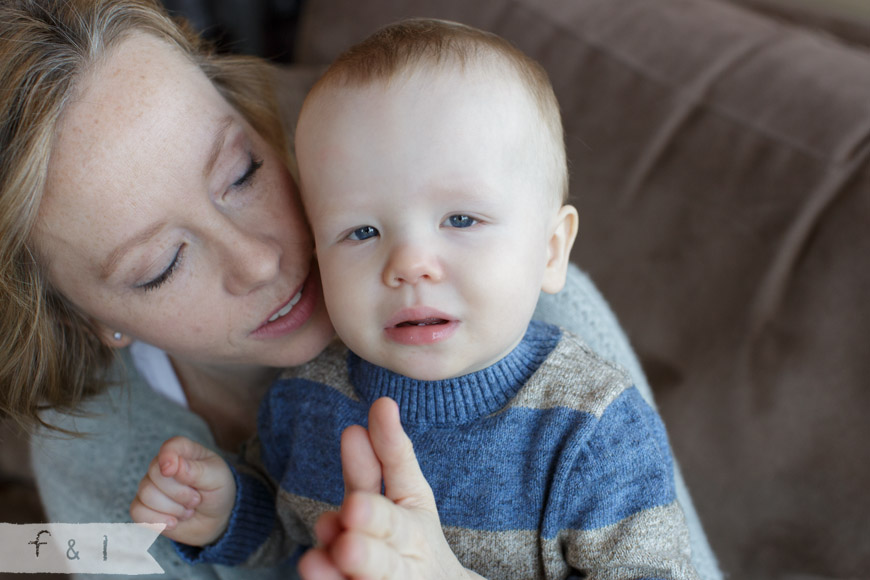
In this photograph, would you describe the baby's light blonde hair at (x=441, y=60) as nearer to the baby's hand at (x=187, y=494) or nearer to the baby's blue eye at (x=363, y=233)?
the baby's blue eye at (x=363, y=233)

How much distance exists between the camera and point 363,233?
791mm

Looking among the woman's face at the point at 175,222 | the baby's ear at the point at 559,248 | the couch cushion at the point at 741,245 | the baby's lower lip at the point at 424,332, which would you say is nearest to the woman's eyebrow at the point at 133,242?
the woman's face at the point at 175,222

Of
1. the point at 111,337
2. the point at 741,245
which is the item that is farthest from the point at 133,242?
the point at 741,245

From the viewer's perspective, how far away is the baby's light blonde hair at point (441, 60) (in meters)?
0.78

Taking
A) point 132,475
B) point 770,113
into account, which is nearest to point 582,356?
point 770,113

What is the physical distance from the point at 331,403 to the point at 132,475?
0.42 meters

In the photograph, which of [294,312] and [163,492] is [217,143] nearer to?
[294,312]

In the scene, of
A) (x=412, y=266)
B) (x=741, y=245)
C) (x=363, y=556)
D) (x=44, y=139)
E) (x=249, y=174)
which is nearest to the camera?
(x=363, y=556)

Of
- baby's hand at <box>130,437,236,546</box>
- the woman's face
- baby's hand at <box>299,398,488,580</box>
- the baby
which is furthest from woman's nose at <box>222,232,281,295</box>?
baby's hand at <box>299,398,488,580</box>

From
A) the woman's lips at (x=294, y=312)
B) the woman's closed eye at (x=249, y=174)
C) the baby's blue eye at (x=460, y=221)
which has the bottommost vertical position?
the woman's lips at (x=294, y=312)

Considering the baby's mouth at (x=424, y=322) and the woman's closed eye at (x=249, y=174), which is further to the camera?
the woman's closed eye at (x=249, y=174)

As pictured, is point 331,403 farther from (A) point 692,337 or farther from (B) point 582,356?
(A) point 692,337

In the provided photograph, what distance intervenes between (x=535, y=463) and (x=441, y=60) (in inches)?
17.5

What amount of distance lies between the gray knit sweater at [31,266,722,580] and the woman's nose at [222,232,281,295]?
37cm
